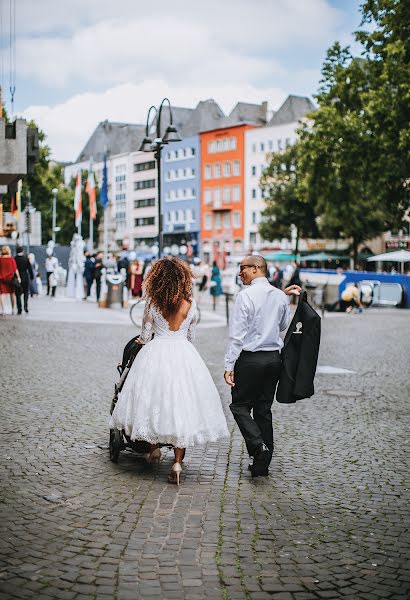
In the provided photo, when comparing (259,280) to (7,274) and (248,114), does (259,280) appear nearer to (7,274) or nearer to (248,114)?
(7,274)

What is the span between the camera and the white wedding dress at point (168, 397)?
686 cm

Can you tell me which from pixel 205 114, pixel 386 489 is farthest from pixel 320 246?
pixel 386 489

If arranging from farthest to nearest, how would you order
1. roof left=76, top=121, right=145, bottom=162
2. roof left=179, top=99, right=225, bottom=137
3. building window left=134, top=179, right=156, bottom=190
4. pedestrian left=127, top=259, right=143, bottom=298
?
roof left=76, top=121, right=145, bottom=162, building window left=134, top=179, right=156, bottom=190, roof left=179, top=99, right=225, bottom=137, pedestrian left=127, top=259, right=143, bottom=298

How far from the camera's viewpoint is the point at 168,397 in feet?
22.5

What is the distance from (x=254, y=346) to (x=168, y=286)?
82 cm

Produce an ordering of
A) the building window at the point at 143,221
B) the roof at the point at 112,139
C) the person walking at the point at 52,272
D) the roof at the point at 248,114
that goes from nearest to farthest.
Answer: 1. the person walking at the point at 52,272
2. the roof at the point at 248,114
3. the building window at the point at 143,221
4. the roof at the point at 112,139

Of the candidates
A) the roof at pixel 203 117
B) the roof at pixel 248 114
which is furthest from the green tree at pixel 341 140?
the roof at pixel 203 117

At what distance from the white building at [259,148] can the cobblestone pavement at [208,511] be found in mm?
87919

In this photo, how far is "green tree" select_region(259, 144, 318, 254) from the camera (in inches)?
2810

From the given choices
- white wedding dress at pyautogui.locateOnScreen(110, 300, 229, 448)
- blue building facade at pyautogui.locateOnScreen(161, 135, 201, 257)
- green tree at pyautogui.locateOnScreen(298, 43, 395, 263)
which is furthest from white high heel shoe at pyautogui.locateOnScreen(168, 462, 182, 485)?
blue building facade at pyautogui.locateOnScreen(161, 135, 201, 257)

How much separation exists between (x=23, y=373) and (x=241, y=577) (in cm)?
896

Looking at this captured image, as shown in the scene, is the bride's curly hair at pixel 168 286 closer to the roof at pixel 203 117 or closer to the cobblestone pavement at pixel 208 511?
the cobblestone pavement at pixel 208 511

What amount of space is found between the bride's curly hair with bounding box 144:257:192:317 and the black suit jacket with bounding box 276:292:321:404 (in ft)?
2.93

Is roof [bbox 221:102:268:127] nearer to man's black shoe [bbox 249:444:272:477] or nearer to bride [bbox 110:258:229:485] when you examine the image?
bride [bbox 110:258:229:485]
